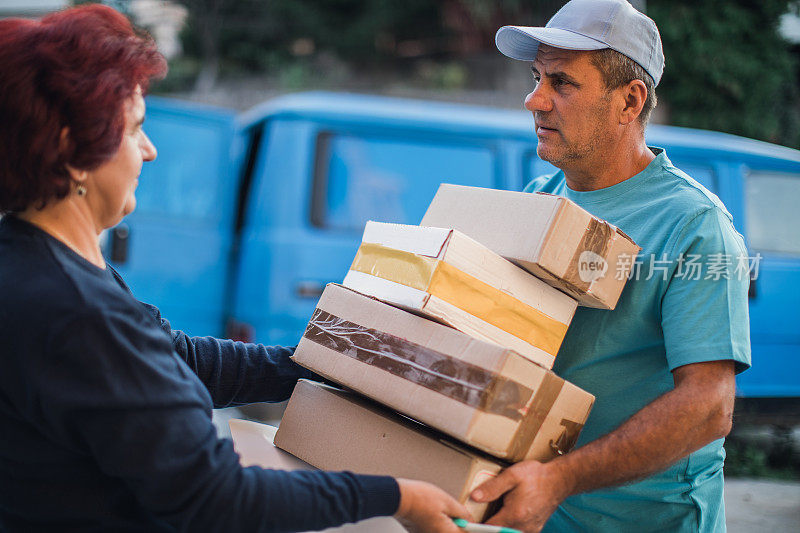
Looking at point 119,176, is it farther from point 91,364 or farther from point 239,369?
point 239,369

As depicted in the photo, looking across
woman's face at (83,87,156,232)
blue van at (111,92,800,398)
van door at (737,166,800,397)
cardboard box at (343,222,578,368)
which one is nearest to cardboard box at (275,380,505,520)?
cardboard box at (343,222,578,368)

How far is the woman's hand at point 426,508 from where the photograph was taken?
46.6 inches

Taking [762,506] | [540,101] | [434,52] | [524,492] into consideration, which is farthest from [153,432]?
[434,52]

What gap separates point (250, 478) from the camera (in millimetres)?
1086

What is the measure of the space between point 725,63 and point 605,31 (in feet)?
37.3

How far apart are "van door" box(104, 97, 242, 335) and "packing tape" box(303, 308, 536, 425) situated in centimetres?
304

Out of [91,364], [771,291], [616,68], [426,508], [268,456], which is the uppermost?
[616,68]

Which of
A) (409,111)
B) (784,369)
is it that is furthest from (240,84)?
(784,369)

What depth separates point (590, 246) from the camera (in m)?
1.34

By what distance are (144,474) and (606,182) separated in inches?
49.1

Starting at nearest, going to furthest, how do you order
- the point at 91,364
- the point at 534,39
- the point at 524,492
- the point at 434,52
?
the point at 91,364, the point at 524,492, the point at 534,39, the point at 434,52

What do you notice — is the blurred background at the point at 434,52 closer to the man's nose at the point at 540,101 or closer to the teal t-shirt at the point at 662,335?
the man's nose at the point at 540,101

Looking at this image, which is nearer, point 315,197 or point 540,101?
point 540,101

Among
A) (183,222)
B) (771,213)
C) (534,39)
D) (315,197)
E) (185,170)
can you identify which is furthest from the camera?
(771,213)
